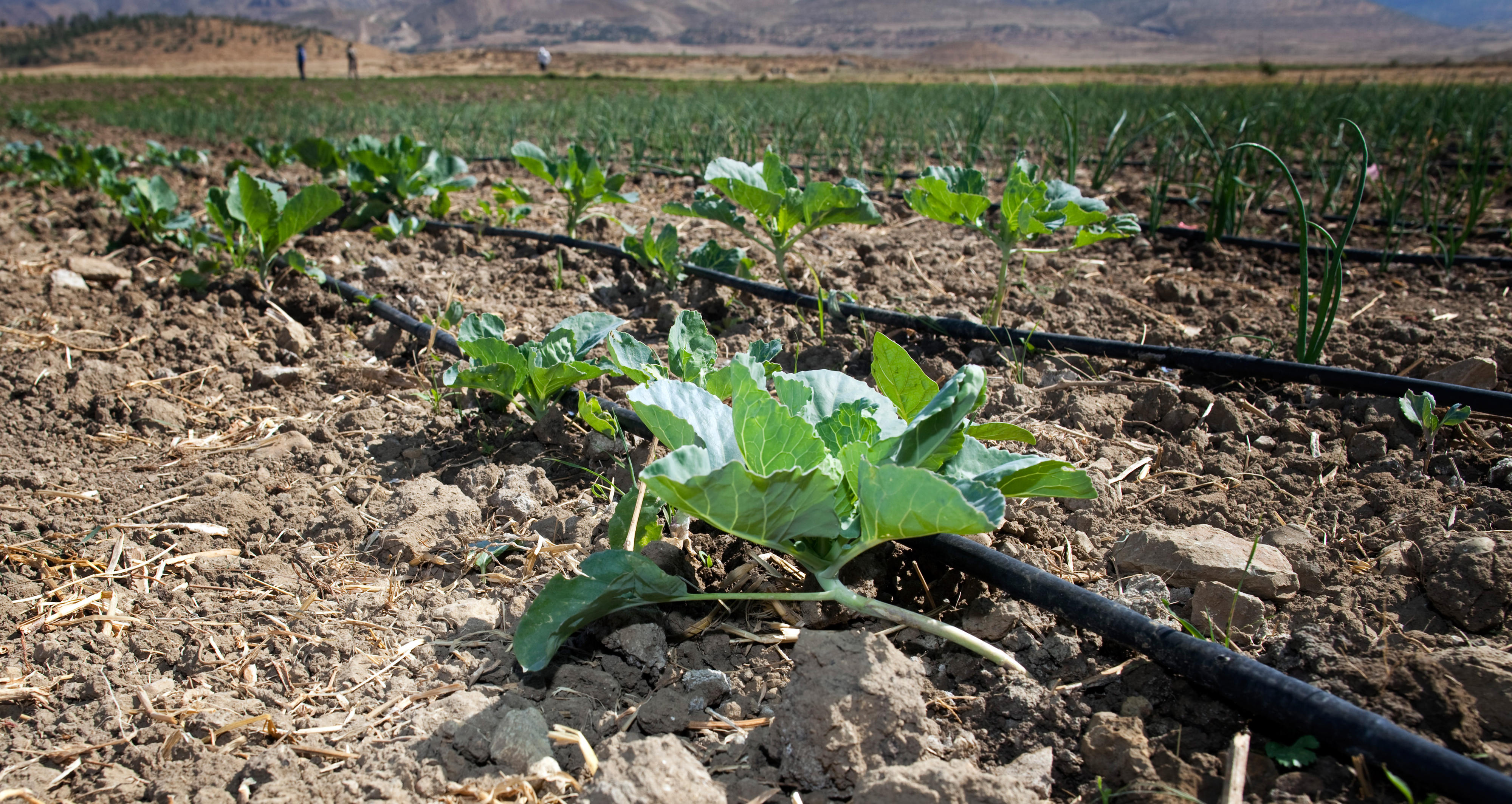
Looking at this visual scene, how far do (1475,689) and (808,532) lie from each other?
0.82 metres

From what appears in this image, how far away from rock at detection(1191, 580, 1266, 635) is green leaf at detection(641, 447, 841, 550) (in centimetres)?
58

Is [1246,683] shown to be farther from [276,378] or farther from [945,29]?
[945,29]

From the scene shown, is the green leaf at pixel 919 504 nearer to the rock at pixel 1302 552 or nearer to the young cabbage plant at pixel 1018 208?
the rock at pixel 1302 552

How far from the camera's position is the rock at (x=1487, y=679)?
921 millimetres

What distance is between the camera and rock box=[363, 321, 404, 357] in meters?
2.35

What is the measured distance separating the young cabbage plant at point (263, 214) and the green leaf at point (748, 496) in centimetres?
214

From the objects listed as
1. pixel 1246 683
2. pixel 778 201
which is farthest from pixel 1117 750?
pixel 778 201

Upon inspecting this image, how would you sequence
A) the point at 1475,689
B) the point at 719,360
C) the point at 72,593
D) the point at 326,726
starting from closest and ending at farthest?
1. the point at 1475,689
2. the point at 326,726
3. the point at 72,593
4. the point at 719,360

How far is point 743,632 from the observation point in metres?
1.21

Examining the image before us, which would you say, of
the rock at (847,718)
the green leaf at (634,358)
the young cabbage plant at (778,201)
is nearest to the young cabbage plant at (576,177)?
the young cabbage plant at (778,201)

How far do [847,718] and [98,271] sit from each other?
3.24m

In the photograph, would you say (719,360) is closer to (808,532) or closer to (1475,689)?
(808,532)

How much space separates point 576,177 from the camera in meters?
3.06

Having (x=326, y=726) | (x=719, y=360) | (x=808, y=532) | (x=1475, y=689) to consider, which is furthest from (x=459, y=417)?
(x=1475, y=689)
